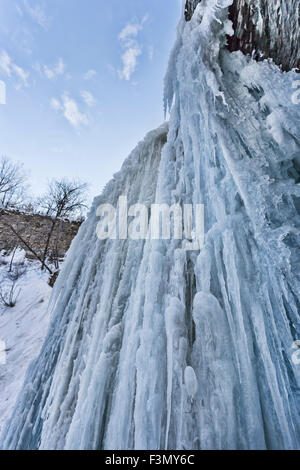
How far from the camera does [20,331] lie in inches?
212

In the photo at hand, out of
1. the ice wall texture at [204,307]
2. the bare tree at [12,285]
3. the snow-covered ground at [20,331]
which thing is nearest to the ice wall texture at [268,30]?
the ice wall texture at [204,307]

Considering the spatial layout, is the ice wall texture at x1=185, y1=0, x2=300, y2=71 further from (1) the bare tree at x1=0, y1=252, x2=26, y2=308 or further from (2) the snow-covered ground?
(1) the bare tree at x1=0, y1=252, x2=26, y2=308

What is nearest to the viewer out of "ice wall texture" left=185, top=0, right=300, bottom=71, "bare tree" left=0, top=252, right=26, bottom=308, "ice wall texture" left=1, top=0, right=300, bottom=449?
"ice wall texture" left=1, top=0, right=300, bottom=449

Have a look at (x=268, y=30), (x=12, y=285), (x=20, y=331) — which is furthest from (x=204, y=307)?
(x=12, y=285)

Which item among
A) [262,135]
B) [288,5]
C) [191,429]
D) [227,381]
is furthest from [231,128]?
[191,429]

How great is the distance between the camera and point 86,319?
6.62 ft

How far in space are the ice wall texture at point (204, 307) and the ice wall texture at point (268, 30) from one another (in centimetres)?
12

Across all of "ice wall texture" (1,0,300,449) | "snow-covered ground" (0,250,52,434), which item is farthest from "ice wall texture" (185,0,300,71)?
"snow-covered ground" (0,250,52,434)

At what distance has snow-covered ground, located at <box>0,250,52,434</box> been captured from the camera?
3.79m

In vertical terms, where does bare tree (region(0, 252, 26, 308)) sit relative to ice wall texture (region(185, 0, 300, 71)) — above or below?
below

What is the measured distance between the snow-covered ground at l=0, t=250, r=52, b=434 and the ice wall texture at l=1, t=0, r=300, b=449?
2106 mm

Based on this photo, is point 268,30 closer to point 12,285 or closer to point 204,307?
point 204,307

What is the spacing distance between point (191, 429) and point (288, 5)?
3.17 m

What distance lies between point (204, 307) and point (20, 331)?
6126mm
